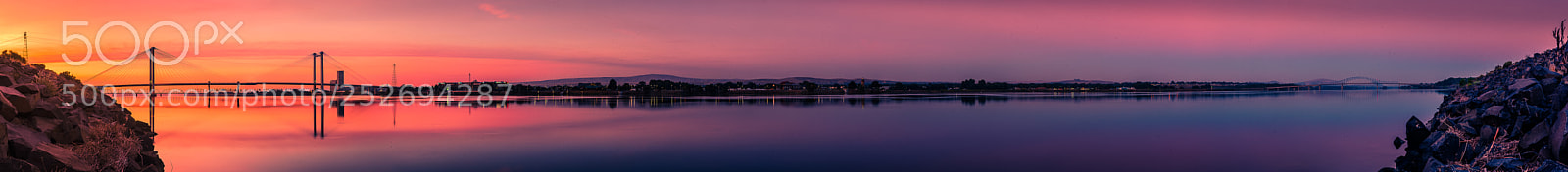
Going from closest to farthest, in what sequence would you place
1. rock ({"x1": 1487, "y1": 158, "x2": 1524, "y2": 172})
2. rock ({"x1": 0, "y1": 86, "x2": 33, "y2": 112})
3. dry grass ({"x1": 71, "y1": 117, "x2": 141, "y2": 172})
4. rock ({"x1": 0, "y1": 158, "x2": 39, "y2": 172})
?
rock ({"x1": 0, "y1": 158, "x2": 39, "y2": 172}), rock ({"x1": 1487, "y1": 158, "x2": 1524, "y2": 172}), rock ({"x1": 0, "y1": 86, "x2": 33, "y2": 112}), dry grass ({"x1": 71, "y1": 117, "x2": 141, "y2": 172})

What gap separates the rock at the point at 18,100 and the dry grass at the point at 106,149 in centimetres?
74

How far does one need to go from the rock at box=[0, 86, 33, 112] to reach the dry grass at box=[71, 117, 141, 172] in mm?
737

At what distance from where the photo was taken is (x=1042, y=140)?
→ 2205cm

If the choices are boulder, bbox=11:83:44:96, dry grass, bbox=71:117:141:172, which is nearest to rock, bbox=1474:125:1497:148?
dry grass, bbox=71:117:141:172

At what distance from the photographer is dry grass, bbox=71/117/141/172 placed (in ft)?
39.4

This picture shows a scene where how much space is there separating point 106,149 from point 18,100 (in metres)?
1.76

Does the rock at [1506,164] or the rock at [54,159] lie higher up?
the rock at [54,159]

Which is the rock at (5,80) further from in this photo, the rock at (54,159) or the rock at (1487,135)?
the rock at (1487,135)

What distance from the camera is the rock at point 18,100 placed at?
37.4 ft

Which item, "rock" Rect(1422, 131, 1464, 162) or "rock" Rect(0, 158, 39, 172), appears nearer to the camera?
"rock" Rect(0, 158, 39, 172)

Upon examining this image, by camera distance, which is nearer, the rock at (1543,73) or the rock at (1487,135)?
the rock at (1487,135)

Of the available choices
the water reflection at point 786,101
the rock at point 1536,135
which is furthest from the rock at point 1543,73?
the water reflection at point 786,101

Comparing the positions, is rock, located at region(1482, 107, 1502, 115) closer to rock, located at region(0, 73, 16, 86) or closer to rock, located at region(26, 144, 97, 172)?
rock, located at region(26, 144, 97, 172)

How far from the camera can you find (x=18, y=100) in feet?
38.3
